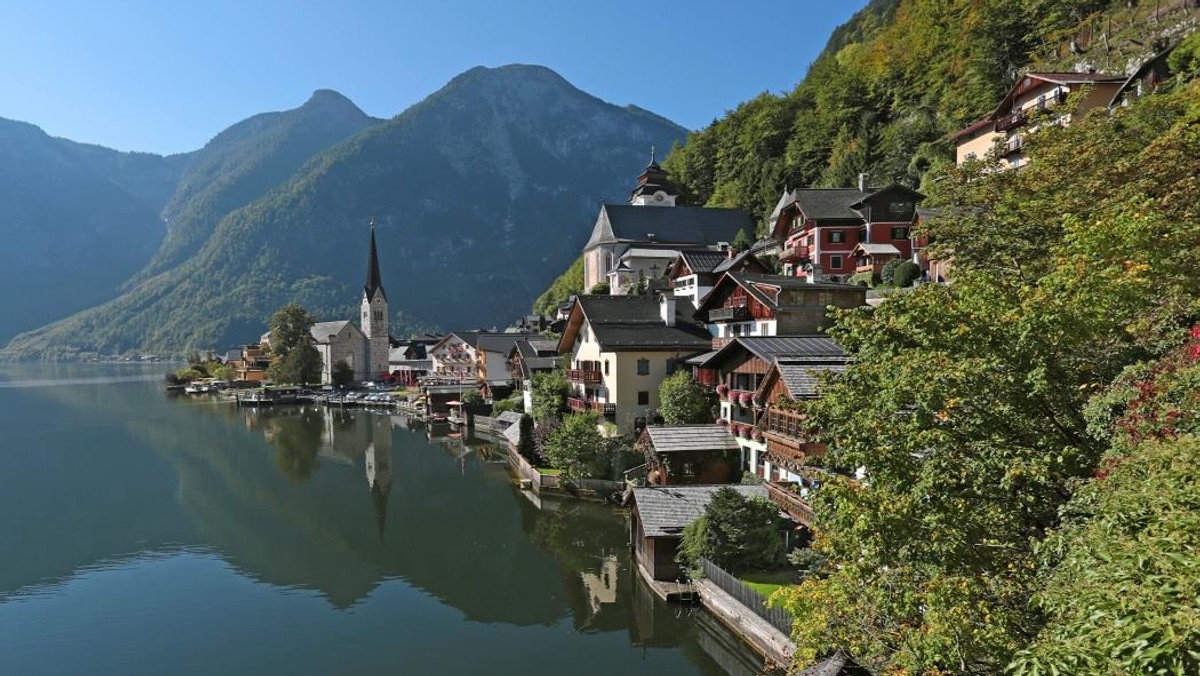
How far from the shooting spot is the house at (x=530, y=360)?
187 feet

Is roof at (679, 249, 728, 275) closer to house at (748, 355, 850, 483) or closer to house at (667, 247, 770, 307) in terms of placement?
house at (667, 247, 770, 307)

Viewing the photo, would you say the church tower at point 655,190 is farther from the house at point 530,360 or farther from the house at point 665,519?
the house at point 665,519

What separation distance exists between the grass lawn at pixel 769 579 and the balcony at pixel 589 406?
1896cm

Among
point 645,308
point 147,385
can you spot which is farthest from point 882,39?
point 147,385

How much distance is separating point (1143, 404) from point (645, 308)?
3652cm

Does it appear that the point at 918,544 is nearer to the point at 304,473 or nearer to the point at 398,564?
the point at 398,564

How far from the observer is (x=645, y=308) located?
44406 mm

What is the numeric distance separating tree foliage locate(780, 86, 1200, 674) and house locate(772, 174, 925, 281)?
Result: 36579 mm

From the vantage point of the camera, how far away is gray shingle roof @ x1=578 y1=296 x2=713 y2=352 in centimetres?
4000

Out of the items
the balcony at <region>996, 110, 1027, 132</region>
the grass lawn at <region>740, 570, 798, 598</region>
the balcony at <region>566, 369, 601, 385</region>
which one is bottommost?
the grass lawn at <region>740, 570, 798, 598</region>

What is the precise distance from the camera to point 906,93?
77250 millimetres

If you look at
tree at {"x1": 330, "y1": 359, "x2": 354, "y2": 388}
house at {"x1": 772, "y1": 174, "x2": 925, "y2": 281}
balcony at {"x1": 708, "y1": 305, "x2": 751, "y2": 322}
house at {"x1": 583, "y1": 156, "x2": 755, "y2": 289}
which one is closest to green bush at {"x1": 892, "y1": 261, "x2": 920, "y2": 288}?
house at {"x1": 772, "y1": 174, "x2": 925, "y2": 281}

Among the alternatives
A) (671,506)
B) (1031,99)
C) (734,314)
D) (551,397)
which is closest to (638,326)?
(734,314)

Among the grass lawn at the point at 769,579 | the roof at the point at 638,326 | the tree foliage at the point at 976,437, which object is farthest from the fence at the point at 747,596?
the roof at the point at 638,326
